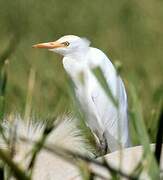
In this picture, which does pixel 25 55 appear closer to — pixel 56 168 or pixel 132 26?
pixel 132 26

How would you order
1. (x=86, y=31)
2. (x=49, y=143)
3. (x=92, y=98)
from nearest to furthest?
1. (x=49, y=143)
2. (x=92, y=98)
3. (x=86, y=31)

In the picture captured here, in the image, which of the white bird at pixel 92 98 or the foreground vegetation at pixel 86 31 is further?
the foreground vegetation at pixel 86 31

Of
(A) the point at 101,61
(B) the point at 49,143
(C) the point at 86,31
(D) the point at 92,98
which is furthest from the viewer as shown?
(C) the point at 86,31

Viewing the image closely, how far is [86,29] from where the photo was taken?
705 centimetres

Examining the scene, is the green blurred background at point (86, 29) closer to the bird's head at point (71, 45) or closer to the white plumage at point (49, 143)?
the bird's head at point (71, 45)


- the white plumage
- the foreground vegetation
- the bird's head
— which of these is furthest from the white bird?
the white plumage

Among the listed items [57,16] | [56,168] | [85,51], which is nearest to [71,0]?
[57,16]

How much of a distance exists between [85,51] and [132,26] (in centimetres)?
308

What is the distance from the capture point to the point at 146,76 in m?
5.88

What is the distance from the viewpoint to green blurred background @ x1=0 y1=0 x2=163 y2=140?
6320mm

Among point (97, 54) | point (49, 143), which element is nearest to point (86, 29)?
point (97, 54)

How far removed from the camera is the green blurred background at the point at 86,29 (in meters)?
6.32

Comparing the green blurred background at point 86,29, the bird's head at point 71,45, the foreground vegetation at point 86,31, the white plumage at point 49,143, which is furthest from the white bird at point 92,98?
the white plumage at point 49,143

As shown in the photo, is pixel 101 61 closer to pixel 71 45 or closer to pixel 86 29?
pixel 71 45
